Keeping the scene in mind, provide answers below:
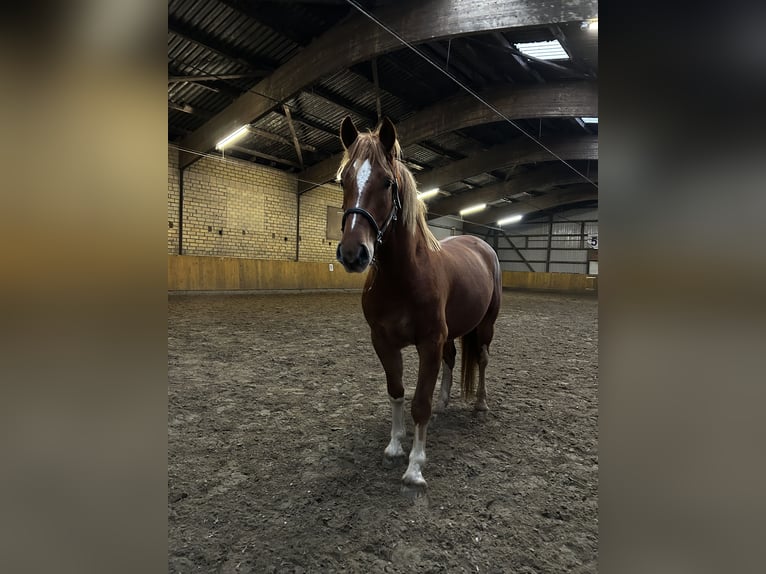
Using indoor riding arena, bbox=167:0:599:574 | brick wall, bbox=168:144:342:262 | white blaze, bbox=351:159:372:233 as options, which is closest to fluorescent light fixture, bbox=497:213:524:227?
indoor riding arena, bbox=167:0:599:574

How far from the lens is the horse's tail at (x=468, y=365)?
270 cm

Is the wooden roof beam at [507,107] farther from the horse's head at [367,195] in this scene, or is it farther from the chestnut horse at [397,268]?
the horse's head at [367,195]

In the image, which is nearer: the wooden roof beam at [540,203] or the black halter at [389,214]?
the black halter at [389,214]

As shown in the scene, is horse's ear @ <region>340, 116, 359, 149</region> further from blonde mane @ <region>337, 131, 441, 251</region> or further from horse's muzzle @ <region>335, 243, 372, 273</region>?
horse's muzzle @ <region>335, 243, 372, 273</region>

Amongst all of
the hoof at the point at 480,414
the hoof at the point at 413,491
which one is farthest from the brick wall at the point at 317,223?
the hoof at the point at 413,491

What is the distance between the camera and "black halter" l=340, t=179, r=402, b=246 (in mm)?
1482

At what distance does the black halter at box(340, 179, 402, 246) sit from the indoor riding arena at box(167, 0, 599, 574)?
0.5 inches

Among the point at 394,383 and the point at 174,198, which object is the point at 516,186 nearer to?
the point at 174,198

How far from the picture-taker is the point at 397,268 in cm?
173

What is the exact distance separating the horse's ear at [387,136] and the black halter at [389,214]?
0.16m

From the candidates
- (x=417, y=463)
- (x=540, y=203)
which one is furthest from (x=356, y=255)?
(x=540, y=203)
